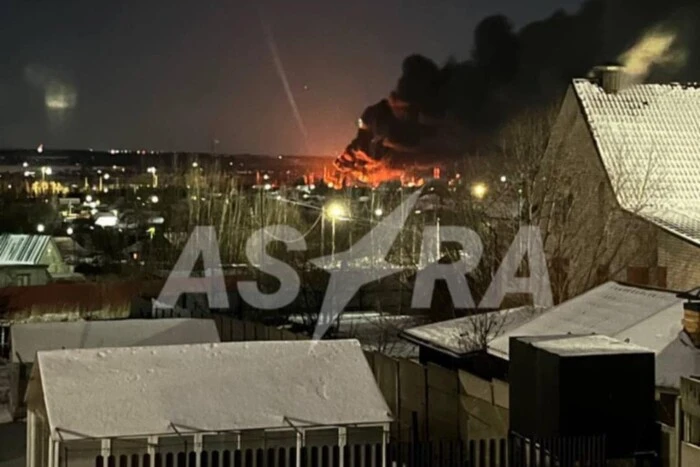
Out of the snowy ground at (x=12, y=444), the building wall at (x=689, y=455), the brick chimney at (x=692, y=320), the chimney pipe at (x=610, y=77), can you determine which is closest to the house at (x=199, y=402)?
the building wall at (x=689, y=455)

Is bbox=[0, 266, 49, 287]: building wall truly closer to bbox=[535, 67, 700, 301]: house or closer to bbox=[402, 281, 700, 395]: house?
bbox=[535, 67, 700, 301]: house

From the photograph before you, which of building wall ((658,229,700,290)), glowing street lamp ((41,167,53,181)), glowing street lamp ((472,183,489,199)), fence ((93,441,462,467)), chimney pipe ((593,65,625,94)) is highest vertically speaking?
Answer: glowing street lamp ((41,167,53,181))

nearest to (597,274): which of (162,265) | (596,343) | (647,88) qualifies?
(647,88)

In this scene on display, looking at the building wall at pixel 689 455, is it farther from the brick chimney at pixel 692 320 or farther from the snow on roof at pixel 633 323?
the brick chimney at pixel 692 320

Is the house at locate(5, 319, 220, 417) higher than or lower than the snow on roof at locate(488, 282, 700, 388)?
lower

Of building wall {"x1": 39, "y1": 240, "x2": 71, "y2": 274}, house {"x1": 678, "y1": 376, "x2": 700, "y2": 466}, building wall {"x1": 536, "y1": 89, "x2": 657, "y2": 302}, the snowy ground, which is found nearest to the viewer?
house {"x1": 678, "y1": 376, "x2": 700, "y2": 466}

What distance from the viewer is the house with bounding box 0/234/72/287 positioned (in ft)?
124

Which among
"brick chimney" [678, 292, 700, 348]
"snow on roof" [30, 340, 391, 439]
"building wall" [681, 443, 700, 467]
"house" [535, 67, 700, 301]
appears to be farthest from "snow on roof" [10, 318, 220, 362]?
"building wall" [681, 443, 700, 467]

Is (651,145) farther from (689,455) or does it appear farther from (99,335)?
(689,455)

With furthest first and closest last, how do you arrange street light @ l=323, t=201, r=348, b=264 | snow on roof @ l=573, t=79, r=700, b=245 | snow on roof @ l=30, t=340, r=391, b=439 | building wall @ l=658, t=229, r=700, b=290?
street light @ l=323, t=201, r=348, b=264 < snow on roof @ l=573, t=79, r=700, b=245 < building wall @ l=658, t=229, r=700, b=290 < snow on roof @ l=30, t=340, r=391, b=439

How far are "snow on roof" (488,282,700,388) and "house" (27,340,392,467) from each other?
2.50 m

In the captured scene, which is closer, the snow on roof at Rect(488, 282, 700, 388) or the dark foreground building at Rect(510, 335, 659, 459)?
the dark foreground building at Rect(510, 335, 659, 459)

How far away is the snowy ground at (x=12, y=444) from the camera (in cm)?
1317

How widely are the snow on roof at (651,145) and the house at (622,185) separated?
0.02 meters
